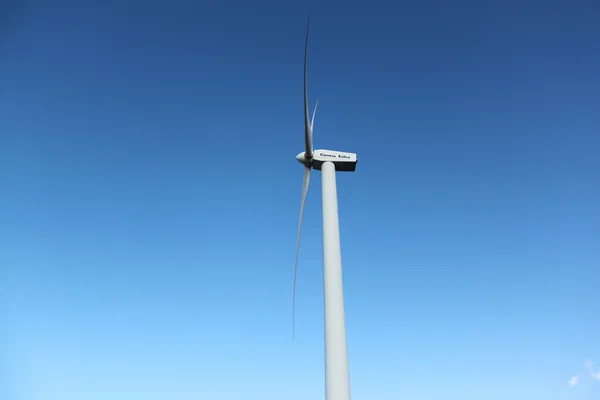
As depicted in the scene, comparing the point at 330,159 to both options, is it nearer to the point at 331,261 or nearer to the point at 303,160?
the point at 303,160

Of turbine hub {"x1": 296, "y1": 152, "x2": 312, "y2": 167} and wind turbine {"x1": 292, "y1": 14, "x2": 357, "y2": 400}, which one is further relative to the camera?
turbine hub {"x1": 296, "y1": 152, "x2": 312, "y2": 167}

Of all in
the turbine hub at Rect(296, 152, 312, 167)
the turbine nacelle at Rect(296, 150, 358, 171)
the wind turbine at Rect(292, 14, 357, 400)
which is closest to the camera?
the wind turbine at Rect(292, 14, 357, 400)

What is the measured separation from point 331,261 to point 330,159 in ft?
22.6

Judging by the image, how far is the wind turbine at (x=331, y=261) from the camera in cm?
1683

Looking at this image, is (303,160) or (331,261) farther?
(303,160)

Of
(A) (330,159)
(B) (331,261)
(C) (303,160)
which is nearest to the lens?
(B) (331,261)

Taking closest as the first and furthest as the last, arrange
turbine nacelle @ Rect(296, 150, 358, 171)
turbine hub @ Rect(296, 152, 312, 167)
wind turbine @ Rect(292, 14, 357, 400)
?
wind turbine @ Rect(292, 14, 357, 400) → turbine nacelle @ Rect(296, 150, 358, 171) → turbine hub @ Rect(296, 152, 312, 167)

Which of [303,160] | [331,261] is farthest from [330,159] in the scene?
[331,261]

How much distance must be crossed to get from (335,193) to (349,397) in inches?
376

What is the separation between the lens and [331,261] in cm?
1920

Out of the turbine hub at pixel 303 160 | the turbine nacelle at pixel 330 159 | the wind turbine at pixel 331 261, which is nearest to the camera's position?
the wind turbine at pixel 331 261

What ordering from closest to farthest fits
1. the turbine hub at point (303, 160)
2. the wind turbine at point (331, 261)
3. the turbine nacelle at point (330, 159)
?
the wind turbine at point (331, 261) → the turbine nacelle at point (330, 159) → the turbine hub at point (303, 160)

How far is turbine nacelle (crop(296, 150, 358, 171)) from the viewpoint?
24016mm

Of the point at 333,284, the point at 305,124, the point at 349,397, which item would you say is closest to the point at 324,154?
the point at 305,124
